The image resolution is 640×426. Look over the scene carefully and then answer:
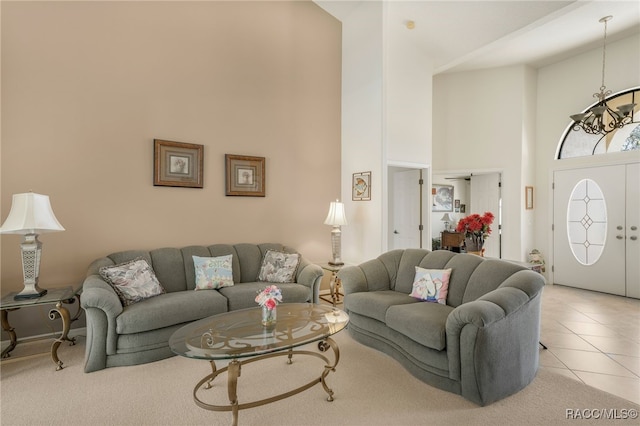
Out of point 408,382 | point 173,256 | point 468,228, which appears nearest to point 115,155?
point 173,256

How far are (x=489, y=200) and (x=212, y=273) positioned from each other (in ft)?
17.7

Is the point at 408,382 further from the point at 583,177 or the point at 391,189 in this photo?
the point at 583,177

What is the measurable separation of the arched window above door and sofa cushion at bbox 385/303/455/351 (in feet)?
15.1

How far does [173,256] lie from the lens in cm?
374

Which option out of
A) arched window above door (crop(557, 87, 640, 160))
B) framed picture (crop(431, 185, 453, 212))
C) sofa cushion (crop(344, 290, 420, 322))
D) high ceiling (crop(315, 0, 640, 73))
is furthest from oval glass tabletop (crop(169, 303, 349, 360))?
arched window above door (crop(557, 87, 640, 160))

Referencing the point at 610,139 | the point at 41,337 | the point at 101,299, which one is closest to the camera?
the point at 101,299

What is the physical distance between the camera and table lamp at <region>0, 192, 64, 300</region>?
110 inches

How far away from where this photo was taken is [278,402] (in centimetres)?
231

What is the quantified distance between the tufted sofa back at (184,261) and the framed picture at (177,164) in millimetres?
803

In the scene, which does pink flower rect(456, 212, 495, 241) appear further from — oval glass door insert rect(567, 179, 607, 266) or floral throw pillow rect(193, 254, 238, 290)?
floral throw pillow rect(193, 254, 238, 290)

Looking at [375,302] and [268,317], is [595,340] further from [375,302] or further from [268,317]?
[268,317]

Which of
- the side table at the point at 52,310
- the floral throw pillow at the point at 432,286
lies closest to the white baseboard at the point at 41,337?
the side table at the point at 52,310
